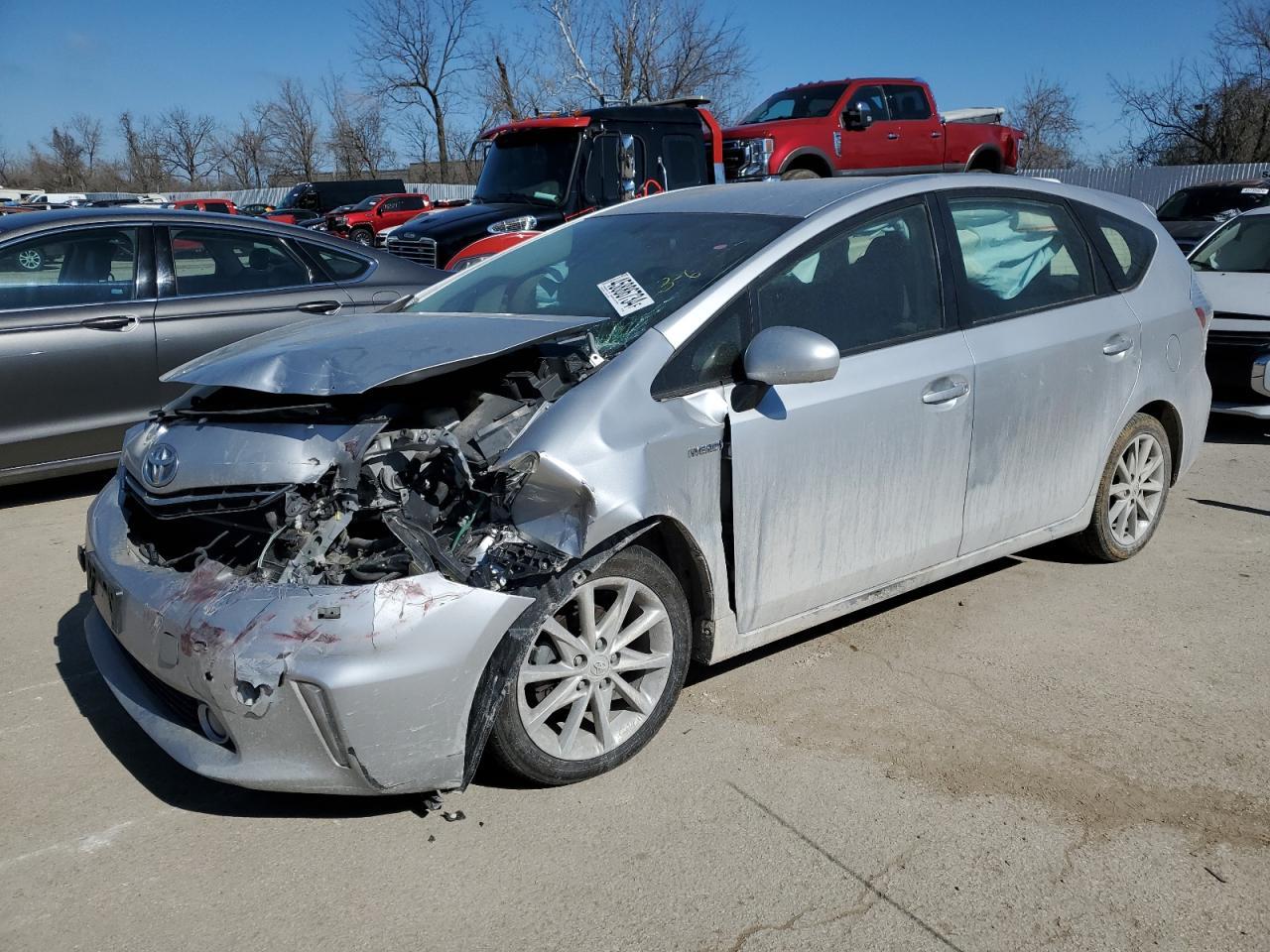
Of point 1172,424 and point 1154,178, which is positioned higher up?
point 1154,178

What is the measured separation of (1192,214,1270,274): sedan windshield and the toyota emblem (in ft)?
25.7

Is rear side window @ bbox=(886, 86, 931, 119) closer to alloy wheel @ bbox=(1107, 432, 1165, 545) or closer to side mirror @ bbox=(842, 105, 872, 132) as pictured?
side mirror @ bbox=(842, 105, 872, 132)

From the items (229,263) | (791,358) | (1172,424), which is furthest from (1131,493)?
(229,263)

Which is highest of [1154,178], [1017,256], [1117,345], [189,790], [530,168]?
[530,168]

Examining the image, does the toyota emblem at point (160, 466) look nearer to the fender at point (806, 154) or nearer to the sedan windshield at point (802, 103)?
the fender at point (806, 154)

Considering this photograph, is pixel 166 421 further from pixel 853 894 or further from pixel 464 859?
pixel 853 894

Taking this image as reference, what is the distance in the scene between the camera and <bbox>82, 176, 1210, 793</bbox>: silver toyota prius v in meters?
2.76

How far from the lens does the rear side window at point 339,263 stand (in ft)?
21.9

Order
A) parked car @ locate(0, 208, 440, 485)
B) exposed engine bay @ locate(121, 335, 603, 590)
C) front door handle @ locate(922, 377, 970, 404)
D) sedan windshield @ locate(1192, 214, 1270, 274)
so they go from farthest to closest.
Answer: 1. sedan windshield @ locate(1192, 214, 1270, 274)
2. parked car @ locate(0, 208, 440, 485)
3. front door handle @ locate(922, 377, 970, 404)
4. exposed engine bay @ locate(121, 335, 603, 590)

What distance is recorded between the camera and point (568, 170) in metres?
11.0

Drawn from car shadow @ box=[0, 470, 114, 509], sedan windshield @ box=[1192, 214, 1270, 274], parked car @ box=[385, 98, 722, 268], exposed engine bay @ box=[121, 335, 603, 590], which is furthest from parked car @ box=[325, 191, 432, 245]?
exposed engine bay @ box=[121, 335, 603, 590]

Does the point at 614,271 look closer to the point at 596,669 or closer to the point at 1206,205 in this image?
the point at 596,669

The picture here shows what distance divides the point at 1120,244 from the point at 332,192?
42774 millimetres

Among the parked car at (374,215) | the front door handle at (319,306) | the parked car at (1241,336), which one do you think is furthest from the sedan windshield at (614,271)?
the parked car at (374,215)
